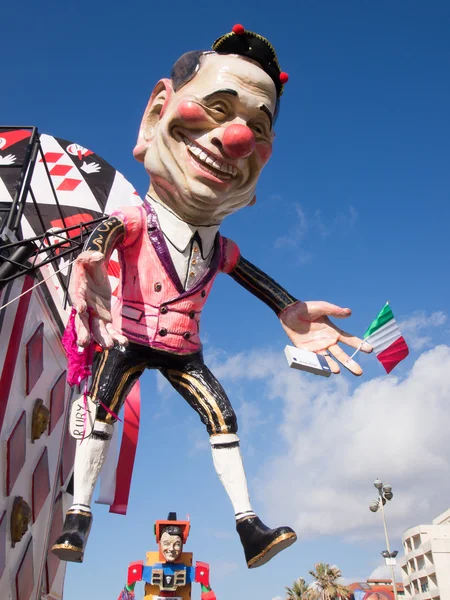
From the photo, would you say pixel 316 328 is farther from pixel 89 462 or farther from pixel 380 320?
pixel 89 462

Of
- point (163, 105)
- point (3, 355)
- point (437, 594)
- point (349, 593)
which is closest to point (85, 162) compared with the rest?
point (3, 355)

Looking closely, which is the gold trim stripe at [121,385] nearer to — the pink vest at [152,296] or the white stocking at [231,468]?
the pink vest at [152,296]

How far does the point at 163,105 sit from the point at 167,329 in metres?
1.63

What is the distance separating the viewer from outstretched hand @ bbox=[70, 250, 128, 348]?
299cm

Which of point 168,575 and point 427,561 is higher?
point 427,561

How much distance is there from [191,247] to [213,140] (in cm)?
69

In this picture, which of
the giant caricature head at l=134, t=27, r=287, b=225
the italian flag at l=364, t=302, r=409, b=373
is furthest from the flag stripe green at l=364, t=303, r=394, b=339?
the giant caricature head at l=134, t=27, r=287, b=225

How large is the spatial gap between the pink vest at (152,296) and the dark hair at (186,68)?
93 centimetres

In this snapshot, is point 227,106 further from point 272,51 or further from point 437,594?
point 437,594

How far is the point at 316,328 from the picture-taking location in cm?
410

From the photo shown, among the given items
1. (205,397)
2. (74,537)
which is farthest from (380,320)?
(74,537)

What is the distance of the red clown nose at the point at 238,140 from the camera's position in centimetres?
345

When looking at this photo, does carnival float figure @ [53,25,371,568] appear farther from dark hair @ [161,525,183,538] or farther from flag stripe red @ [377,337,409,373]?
dark hair @ [161,525,183,538]

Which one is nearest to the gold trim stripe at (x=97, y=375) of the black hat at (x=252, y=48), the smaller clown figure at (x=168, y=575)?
the black hat at (x=252, y=48)
